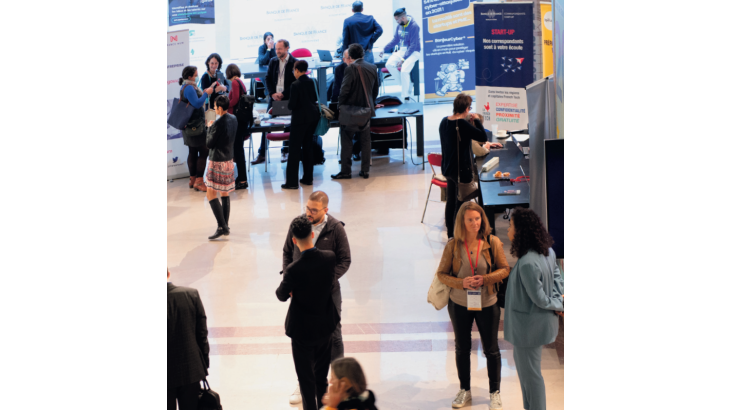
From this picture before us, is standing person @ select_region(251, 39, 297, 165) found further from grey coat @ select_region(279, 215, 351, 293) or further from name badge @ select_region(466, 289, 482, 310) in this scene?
name badge @ select_region(466, 289, 482, 310)

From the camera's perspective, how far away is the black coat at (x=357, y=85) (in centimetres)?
898

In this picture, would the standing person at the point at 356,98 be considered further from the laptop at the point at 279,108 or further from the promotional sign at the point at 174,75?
the promotional sign at the point at 174,75

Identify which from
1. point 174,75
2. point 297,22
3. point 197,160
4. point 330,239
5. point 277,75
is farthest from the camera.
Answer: point 297,22

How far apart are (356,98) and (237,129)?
173 cm

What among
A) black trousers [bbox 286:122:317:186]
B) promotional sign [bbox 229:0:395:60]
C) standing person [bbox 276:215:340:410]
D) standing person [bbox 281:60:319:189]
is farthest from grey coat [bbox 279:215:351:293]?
promotional sign [bbox 229:0:395:60]

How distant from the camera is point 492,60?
291 inches

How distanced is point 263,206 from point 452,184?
9.69 ft

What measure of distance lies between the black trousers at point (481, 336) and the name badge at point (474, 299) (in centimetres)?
8

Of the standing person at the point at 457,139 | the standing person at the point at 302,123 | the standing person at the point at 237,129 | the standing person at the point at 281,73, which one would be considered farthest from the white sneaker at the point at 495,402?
the standing person at the point at 281,73

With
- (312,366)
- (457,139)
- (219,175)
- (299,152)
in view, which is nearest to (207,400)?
(312,366)

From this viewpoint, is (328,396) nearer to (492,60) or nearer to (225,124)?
(225,124)

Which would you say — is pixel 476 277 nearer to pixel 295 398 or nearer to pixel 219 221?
pixel 295 398

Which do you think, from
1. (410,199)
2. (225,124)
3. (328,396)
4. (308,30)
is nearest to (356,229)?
(410,199)

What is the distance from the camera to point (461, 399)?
396 centimetres
